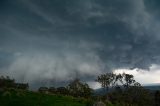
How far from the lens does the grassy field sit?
3992 cm

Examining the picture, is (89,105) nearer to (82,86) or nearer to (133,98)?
(82,86)

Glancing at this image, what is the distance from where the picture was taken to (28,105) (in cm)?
3888

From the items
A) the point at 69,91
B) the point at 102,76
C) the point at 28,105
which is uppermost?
the point at 102,76

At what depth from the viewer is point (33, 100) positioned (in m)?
41.7

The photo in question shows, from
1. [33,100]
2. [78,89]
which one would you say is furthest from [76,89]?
[33,100]

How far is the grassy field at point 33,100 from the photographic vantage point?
39919 mm

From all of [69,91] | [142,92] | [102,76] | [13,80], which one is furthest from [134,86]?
[13,80]

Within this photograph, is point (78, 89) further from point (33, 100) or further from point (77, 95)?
point (33, 100)

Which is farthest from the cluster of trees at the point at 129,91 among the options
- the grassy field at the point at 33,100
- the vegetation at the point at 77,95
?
the grassy field at the point at 33,100

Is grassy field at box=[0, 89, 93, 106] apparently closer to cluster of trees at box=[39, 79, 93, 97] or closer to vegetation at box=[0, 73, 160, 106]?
vegetation at box=[0, 73, 160, 106]

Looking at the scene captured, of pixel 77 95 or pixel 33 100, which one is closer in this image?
pixel 33 100

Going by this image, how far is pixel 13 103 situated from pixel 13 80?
110857mm

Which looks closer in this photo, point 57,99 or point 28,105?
point 28,105

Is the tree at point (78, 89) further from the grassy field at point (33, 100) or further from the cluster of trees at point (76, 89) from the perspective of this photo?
the grassy field at point (33, 100)
